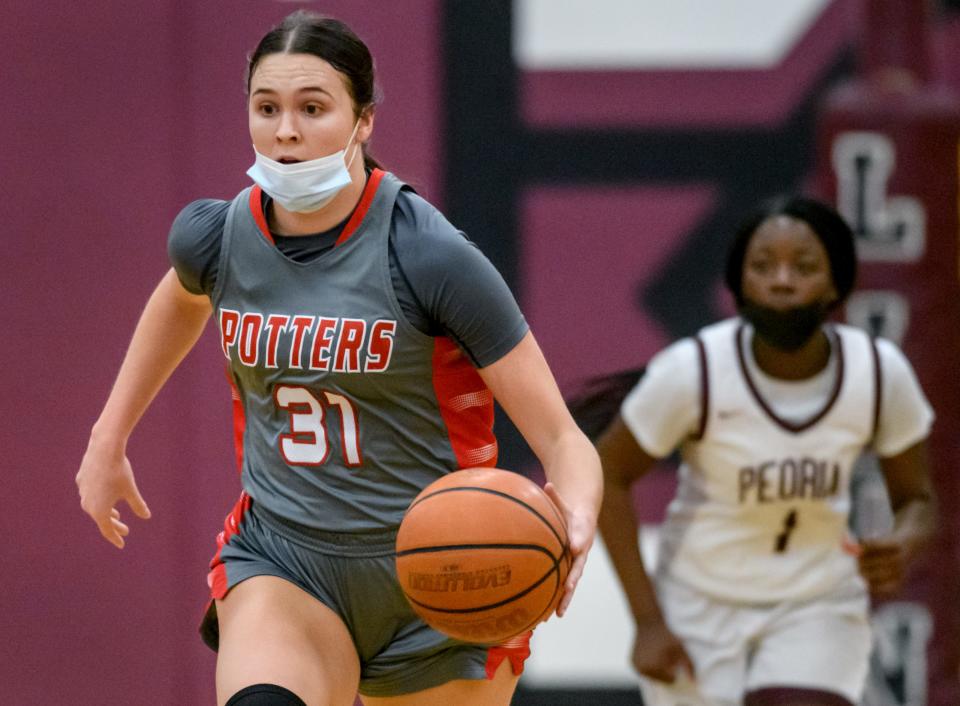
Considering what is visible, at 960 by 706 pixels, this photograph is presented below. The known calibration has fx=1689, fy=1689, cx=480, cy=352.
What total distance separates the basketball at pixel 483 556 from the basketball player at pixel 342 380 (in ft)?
0.34

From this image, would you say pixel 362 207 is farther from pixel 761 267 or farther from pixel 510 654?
pixel 761 267

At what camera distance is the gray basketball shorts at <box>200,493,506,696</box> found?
3051 millimetres

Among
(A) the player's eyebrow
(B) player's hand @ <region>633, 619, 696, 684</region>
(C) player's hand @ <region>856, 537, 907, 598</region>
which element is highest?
(A) the player's eyebrow

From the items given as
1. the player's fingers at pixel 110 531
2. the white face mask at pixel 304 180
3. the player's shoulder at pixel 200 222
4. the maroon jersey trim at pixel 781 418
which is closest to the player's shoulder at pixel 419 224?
the white face mask at pixel 304 180

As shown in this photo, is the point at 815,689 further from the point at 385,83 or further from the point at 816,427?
the point at 385,83

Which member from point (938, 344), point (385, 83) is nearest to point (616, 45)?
point (385, 83)

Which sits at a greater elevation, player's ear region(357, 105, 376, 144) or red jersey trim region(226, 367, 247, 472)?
player's ear region(357, 105, 376, 144)

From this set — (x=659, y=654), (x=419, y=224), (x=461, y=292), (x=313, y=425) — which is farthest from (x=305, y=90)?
(x=659, y=654)

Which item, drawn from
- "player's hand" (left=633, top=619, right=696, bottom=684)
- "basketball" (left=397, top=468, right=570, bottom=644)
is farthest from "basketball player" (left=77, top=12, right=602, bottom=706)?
"player's hand" (left=633, top=619, right=696, bottom=684)

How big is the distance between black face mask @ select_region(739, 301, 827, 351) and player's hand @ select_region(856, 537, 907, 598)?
0.54 metres

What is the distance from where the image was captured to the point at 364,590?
3059 millimetres

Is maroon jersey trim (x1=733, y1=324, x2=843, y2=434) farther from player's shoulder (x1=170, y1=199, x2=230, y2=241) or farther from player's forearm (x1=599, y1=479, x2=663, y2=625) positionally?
player's shoulder (x1=170, y1=199, x2=230, y2=241)

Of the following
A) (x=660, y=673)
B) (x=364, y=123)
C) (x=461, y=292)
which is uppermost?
(x=364, y=123)

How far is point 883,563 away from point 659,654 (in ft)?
1.98
